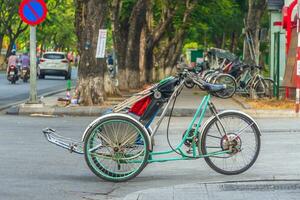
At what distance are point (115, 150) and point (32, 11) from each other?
1197cm

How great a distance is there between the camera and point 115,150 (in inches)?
378

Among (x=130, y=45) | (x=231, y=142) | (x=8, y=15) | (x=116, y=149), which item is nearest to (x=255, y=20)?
(x=130, y=45)

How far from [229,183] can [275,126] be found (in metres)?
7.98

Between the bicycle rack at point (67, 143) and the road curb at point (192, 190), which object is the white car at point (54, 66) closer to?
the bicycle rack at point (67, 143)

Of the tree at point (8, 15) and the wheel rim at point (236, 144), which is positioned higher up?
the tree at point (8, 15)

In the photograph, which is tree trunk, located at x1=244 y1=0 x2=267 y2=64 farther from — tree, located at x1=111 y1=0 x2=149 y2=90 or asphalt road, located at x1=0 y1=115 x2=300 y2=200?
asphalt road, located at x1=0 y1=115 x2=300 y2=200

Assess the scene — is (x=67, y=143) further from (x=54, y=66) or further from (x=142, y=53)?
(x=54, y=66)

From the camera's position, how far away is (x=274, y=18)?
29.2 meters

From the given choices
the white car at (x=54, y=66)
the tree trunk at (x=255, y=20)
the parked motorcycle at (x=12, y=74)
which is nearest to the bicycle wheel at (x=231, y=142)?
the tree trunk at (x=255, y=20)

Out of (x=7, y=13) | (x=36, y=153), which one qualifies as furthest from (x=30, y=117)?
(x=7, y=13)

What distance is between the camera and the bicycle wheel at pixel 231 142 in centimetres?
974

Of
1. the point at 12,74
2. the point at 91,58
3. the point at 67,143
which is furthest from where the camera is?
the point at 12,74

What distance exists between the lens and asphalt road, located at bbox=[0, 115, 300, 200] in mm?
8898

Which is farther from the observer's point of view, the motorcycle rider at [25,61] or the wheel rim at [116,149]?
the motorcycle rider at [25,61]
